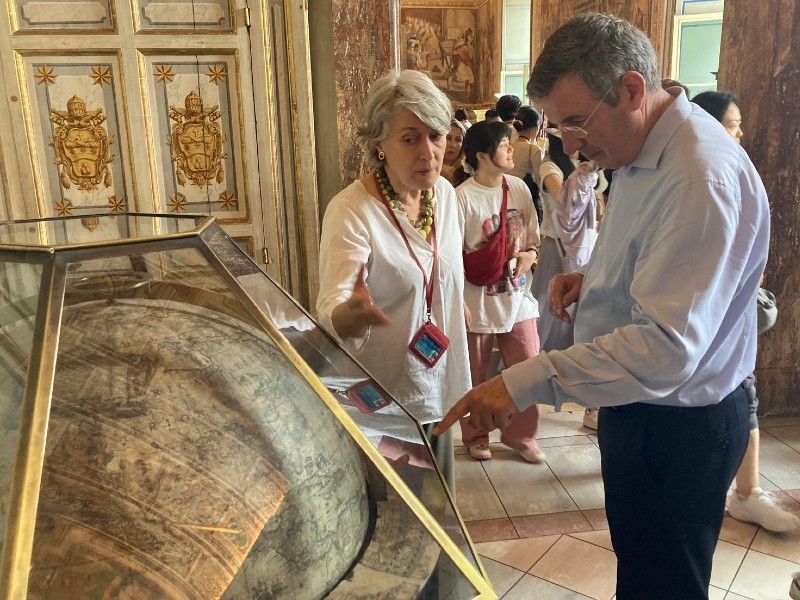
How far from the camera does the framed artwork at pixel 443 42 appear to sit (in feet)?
56.2

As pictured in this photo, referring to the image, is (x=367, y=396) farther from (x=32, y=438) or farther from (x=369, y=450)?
(x=32, y=438)

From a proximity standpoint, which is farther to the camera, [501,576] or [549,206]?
[549,206]

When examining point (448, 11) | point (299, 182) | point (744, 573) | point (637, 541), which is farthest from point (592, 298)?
point (448, 11)

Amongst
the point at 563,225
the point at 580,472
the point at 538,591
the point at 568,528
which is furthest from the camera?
the point at 563,225

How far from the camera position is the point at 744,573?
98.6 inches

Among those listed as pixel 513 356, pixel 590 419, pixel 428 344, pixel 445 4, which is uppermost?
pixel 445 4

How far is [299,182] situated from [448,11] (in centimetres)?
1568

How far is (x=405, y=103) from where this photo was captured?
1.81 metres

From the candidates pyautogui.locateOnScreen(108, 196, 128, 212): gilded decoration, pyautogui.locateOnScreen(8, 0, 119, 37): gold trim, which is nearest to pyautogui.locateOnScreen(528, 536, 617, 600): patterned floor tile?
pyautogui.locateOnScreen(108, 196, 128, 212): gilded decoration

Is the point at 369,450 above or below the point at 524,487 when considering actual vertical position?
above

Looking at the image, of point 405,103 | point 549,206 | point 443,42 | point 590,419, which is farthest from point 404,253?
point 443,42

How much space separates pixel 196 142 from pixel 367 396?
109 inches

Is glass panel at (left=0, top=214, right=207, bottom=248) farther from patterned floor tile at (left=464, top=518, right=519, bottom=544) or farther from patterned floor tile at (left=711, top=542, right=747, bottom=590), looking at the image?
patterned floor tile at (left=711, top=542, right=747, bottom=590)

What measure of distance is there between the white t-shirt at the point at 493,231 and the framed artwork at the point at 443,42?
14802mm
